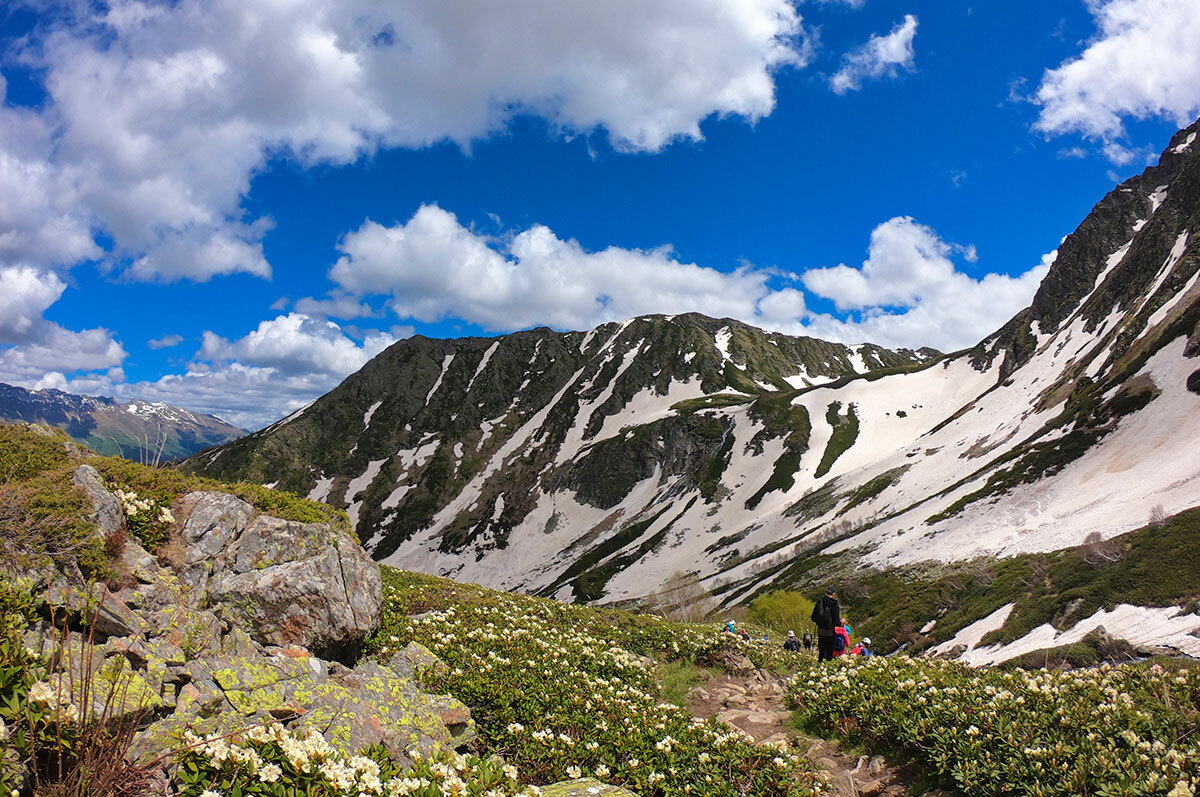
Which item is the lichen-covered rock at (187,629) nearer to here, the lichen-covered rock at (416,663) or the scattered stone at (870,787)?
the lichen-covered rock at (416,663)

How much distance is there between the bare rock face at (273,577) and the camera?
10.6 m

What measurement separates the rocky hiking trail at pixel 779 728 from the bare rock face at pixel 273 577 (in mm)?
8648

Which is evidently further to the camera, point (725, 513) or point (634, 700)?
point (725, 513)

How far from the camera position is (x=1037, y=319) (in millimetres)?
130500

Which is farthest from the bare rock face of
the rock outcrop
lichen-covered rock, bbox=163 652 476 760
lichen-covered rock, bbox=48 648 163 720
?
lichen-covered rock, bbox=48 648 163 720

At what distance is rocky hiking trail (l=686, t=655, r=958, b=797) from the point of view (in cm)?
918

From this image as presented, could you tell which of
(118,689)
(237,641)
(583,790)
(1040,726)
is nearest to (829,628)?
(1040,726)

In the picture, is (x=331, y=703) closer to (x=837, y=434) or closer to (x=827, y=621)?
(x=827, y=621)

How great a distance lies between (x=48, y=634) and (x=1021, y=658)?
33.9m

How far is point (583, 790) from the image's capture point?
7.24m

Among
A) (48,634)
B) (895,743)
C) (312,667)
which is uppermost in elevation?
(48,634)

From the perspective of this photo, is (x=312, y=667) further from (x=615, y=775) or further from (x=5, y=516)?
(x=615, y=775)

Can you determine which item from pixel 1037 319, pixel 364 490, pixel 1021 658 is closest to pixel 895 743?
pixel 1021 658

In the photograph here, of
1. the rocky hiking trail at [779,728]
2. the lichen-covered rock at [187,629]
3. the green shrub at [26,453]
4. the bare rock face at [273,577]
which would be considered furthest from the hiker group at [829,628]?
the green shrub at [26,453]
